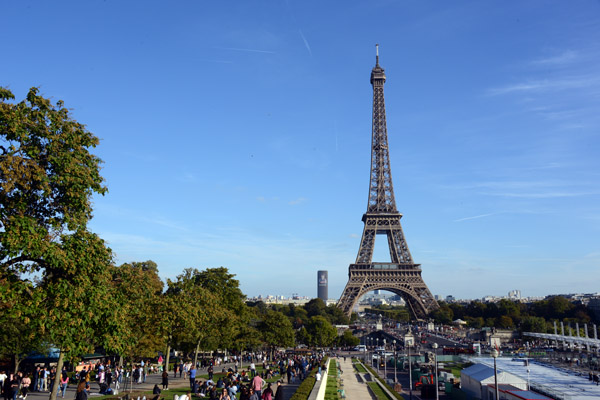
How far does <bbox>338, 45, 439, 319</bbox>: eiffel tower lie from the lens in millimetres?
127875

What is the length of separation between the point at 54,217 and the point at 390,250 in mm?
122388

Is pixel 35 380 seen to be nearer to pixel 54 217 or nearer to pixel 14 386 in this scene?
pixel 14 386

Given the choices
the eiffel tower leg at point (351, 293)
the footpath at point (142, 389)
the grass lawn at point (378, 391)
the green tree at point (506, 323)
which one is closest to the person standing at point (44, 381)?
the footpath at point (142, 389)

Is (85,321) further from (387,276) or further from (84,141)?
(387,276)

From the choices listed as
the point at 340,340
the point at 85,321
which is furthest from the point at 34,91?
the point at 340,340

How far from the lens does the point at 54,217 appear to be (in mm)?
19219

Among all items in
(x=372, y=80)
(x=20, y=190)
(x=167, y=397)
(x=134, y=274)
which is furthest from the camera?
(x=372, y=80)

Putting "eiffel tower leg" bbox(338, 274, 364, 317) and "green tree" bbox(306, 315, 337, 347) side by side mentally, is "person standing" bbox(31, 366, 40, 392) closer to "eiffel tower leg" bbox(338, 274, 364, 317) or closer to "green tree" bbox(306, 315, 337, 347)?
"green tree" bbox(306, 315, 337, 347)

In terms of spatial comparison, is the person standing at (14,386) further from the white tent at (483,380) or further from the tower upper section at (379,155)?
the tower upper section at (379,155)

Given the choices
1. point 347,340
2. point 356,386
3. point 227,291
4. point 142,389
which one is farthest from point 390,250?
point 142,389

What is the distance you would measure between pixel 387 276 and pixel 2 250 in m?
117

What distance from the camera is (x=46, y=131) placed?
1848cm

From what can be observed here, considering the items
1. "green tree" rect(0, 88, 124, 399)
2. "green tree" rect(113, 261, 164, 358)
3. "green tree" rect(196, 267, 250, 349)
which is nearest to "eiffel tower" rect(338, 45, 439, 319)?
"green tree" rect(196, 267, 250, 349)

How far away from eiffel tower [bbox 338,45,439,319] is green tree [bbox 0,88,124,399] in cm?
11180
